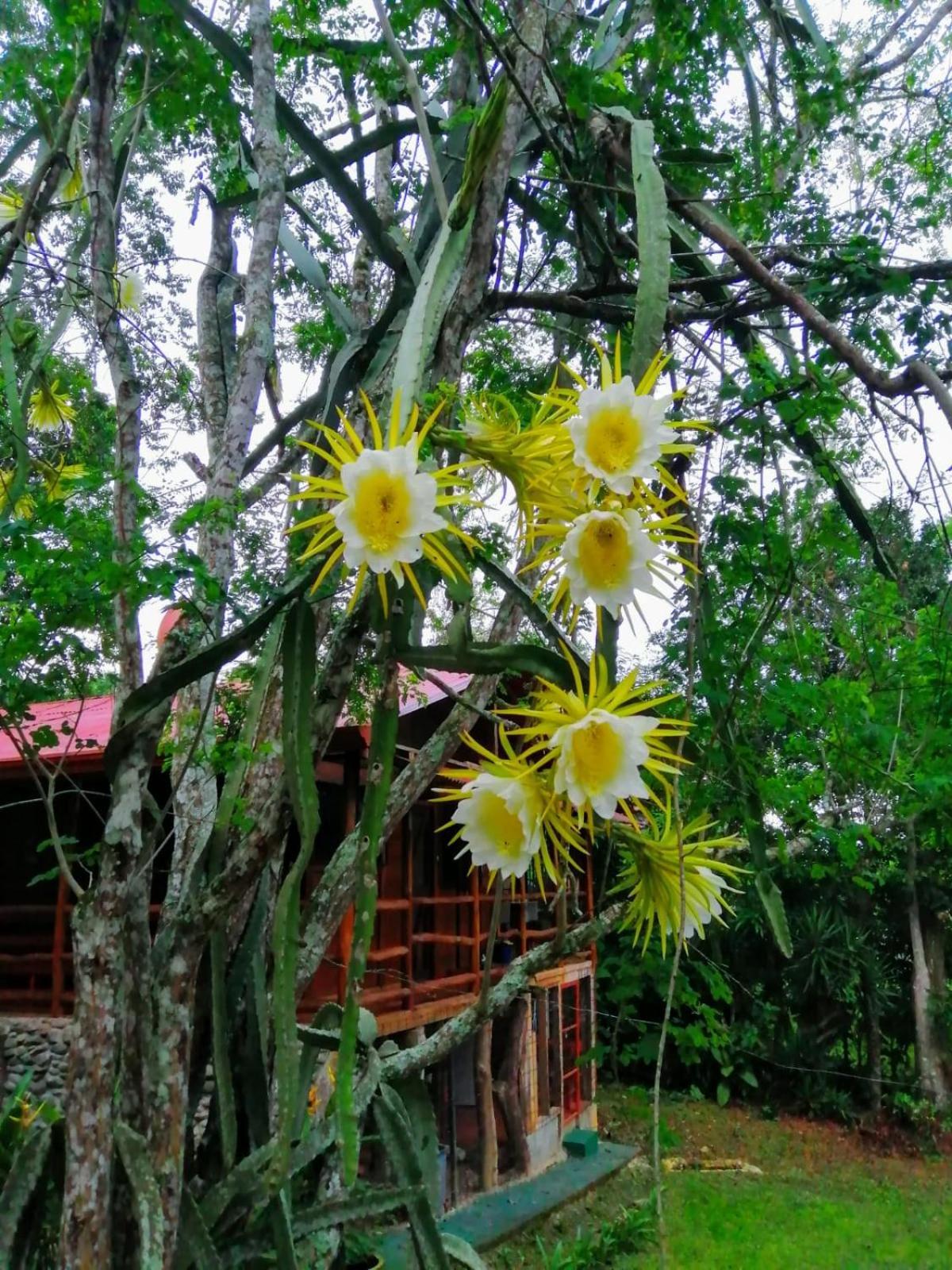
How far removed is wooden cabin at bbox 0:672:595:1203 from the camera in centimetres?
569

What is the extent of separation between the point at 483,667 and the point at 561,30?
2215 millimetres

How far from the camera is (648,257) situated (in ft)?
4.20

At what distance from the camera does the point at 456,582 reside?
41.1 inches

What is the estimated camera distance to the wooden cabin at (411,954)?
5688mm

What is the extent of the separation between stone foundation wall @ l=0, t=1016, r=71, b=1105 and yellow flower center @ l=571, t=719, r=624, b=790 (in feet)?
18.0

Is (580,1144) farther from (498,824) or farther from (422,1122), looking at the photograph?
(498,824)

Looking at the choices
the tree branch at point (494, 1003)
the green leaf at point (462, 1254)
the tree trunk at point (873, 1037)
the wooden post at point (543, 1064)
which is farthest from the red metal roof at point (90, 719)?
the tree trunk at point (873, 1037)

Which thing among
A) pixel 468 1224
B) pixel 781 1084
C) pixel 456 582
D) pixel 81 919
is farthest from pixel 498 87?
pixel 781 1084

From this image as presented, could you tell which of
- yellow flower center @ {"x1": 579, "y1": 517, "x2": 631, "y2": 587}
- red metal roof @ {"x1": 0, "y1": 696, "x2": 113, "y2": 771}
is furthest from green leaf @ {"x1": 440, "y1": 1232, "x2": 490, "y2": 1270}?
red metal roof @ {"x1": 0, "y1": 696, "x2": 113, "y2": 771}

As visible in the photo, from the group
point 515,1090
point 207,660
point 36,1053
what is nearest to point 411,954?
point 515,1090

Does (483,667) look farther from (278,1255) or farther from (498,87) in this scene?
(278,1255)

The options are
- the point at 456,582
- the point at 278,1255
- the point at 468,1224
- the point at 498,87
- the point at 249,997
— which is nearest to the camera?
the point at 456,582

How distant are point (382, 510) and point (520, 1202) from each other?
716cm

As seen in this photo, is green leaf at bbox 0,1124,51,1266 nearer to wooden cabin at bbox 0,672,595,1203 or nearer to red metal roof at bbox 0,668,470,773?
red metal roof at bbox 0,668,470,773
